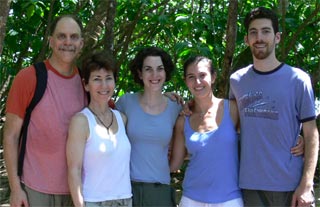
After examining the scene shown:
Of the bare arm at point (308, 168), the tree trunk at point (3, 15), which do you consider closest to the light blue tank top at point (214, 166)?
the bare arm at point (308, 168)

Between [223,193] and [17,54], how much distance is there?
12.7 feet

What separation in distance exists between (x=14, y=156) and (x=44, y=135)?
0.72 ft

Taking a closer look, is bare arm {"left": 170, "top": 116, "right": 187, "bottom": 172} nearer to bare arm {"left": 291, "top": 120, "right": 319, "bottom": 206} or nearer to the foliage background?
bare arm {"left": 291, "top": 120, "right": 319, "bottom": 206}

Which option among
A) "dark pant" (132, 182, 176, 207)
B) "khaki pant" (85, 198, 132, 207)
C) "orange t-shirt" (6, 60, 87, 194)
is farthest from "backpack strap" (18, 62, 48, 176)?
"dark pant" (132, 182, 176, 207)

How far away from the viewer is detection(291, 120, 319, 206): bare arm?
3078 mm

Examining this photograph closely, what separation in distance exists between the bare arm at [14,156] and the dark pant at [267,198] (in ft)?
4.57

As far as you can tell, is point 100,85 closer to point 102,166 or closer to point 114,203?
point 102,166

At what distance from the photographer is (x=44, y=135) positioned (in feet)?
10.2

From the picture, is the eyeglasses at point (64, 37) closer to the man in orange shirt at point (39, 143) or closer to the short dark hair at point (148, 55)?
the man in orange shirt at point (39, 143)

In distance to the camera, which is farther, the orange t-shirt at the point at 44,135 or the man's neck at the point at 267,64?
the man's neck at the point at 267,64

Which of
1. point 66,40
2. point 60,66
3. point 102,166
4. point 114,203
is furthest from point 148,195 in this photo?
point 66,40

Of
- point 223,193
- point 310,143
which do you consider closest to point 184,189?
point 223,193

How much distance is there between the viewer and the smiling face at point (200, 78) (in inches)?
132

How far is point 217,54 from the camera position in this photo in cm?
512
